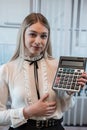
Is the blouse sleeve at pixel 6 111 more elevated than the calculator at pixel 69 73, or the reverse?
the calculator at pixel 69 73

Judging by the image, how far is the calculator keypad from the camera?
830 millimetres

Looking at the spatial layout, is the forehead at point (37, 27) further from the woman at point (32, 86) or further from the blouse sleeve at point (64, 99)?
the blouse sleeve at point (64, 99)

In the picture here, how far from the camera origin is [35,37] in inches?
34.3

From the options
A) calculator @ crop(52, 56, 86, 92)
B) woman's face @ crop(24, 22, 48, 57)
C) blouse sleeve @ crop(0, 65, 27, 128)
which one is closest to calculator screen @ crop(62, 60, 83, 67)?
calculator @ crop(52, 56, 86, 92)

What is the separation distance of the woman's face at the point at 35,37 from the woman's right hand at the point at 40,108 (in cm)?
20

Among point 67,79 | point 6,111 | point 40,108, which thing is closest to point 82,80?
point 67,79

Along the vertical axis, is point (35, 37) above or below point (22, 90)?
above

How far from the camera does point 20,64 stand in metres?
0.90

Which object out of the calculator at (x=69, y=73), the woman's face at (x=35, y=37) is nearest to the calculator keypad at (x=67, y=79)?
the calculator at (x=69, y=73)

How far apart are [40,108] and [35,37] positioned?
0.29m

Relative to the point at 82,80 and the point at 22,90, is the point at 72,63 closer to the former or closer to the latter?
the point at 82,80

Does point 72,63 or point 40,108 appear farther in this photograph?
point 72,63

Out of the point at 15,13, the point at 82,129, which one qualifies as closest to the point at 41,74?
the point at 15,13

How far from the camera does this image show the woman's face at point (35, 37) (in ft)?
2.84
